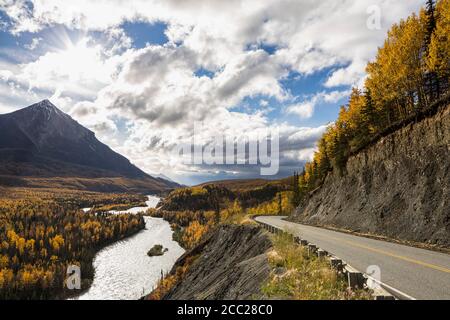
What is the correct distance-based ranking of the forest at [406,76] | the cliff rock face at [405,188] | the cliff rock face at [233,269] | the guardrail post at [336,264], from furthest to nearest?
the forest at [406,76]
the cliff rock face at [405,188]
the cliff rock face at [233,269]
the guardrail post at [336,264]

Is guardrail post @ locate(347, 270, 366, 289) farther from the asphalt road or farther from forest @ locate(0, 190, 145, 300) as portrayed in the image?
forest @ locate(0, 190, 145, 300)

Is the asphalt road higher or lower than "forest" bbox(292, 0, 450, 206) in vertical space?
lower

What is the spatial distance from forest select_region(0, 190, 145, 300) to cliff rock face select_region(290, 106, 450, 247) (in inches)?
3661

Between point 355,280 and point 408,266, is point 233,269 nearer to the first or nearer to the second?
point 408,266

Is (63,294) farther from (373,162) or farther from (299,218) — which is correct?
(373,162)

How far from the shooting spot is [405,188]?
935 inches

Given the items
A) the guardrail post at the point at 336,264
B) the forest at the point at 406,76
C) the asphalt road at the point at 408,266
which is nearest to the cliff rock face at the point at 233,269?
the guardrail post at the point at 336,264

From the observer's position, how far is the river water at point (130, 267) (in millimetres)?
86312

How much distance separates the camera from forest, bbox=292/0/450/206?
28609 mm

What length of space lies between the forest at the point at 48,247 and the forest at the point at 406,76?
312 feet

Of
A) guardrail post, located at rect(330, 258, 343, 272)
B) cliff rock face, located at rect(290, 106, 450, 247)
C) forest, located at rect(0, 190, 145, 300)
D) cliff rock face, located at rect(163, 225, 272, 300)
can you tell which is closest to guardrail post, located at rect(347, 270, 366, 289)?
guardrail post, located at rect(330, 258, 343, 272)

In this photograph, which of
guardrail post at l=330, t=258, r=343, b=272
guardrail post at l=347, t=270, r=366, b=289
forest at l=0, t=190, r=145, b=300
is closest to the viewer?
guardrail post at l=347, t=270, r=366, b=289

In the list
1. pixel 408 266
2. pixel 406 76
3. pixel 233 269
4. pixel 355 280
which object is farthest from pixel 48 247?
pixel 355 280

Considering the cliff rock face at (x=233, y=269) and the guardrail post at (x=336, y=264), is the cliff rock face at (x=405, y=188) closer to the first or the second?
the cliff rock face at (x=233, y=269)
